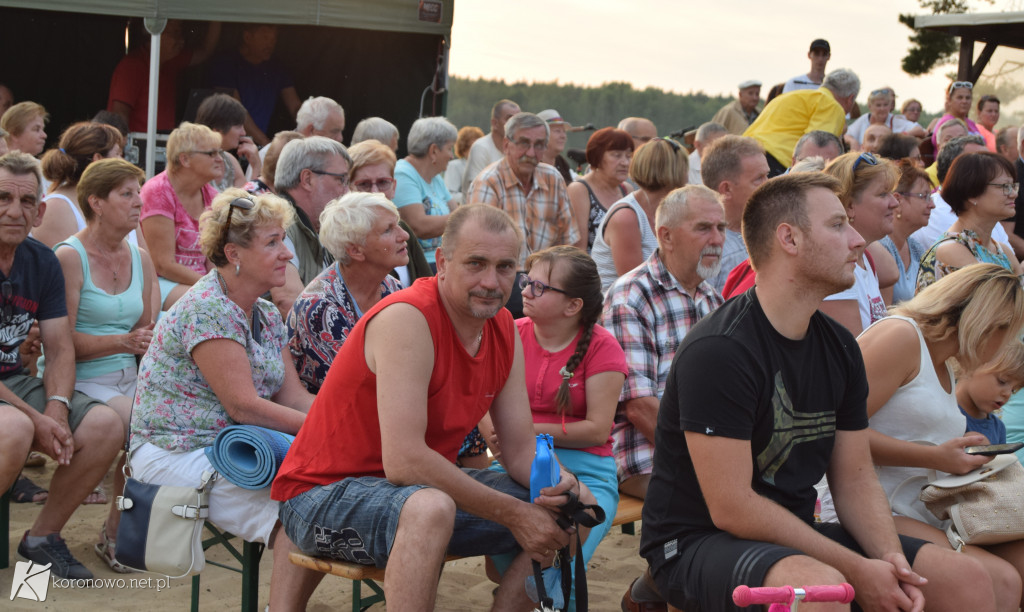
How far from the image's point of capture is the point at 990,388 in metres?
3.35

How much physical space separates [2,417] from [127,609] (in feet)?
2.70

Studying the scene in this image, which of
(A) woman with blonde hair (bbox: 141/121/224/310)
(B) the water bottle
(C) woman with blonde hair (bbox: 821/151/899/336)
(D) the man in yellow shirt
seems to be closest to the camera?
(B) the water bottle

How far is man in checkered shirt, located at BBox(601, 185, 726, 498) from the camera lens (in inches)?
143

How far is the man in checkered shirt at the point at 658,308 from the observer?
12.0 feet

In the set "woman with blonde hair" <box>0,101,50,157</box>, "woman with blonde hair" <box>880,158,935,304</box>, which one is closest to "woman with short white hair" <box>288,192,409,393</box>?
"woman with blonde hair" <box>880,158,935,304</box>

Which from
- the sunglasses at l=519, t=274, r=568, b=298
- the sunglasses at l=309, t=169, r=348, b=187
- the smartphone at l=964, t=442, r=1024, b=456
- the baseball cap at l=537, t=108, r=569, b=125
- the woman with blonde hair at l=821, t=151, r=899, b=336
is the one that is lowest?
the smartphone at l=964, t=442, r=1024, b=456

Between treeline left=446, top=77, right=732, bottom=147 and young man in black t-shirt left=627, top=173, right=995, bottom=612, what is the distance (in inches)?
500

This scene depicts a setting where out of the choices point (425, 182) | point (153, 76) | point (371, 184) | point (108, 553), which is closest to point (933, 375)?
point (371, 184)

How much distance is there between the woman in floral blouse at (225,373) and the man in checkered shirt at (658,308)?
4.07ft

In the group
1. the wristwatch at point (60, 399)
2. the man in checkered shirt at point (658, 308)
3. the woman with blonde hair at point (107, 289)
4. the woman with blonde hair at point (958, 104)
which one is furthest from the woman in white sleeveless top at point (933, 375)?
the woman with blonde hair at point (958, 104)

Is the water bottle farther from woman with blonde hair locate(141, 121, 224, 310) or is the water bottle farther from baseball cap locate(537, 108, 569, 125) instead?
baseball cap locate(537, 108, 569, 125)

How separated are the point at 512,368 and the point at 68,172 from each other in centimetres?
304

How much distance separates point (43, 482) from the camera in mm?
4746

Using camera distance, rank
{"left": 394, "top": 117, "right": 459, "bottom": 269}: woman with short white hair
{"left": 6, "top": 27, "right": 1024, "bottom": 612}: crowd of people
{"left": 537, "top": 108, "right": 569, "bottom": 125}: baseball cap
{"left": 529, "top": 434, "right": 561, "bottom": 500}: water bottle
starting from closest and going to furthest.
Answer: {"left": 6, "top": 27, "right": 1024, "bottom": 612}: crowd of people, {"left": 529, "top": 434, "right": 561, "bottom": 500}: water bottle, {"left": 394, "top": 117, "right": 459, "bottom": 269}: woman with short white hair, {"left": 537, "top": 108, "right": 569, "bottom": 125}: baseball cap
